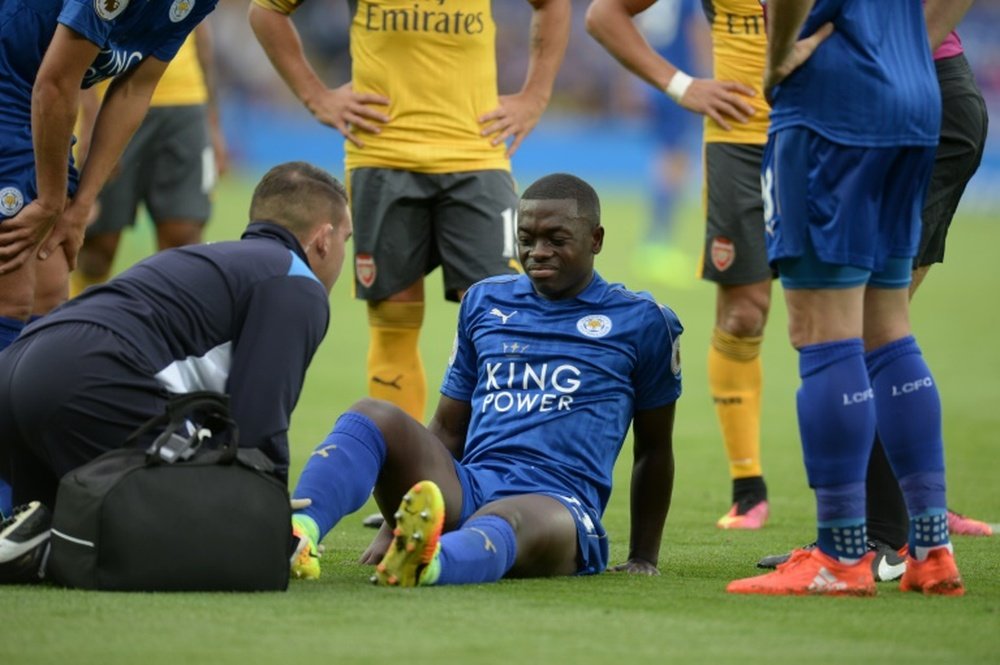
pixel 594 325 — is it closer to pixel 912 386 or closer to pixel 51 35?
pixel 912 386

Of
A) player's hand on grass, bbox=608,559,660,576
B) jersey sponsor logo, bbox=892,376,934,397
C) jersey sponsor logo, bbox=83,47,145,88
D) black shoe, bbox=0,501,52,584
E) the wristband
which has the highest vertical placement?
jersey sponsor logo, bbox=83,47,145,88

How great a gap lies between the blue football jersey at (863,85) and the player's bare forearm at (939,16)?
0.41 metres

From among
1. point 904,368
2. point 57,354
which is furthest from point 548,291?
point 57,354

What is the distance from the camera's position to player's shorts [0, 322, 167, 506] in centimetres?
451

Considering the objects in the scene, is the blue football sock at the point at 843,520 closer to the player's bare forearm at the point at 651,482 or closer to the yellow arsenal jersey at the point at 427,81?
the player's bare forearm at the point at 651,482

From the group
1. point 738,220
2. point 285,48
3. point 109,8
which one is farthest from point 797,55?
point 285,48

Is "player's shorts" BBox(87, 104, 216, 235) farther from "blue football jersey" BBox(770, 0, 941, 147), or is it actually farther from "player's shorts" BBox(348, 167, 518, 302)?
"blue football jersey" BBox(770, 0, 941, 147)

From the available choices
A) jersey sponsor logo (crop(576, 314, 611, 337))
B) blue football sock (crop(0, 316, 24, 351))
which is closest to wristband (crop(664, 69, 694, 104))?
jersey sponsor logo (crop(576, 314, 611, 337))

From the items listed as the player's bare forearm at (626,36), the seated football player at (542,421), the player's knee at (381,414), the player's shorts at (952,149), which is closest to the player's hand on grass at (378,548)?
the seated football player at (542,421)

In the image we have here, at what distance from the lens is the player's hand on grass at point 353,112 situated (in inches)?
282

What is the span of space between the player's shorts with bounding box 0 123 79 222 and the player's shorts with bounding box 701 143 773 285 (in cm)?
279

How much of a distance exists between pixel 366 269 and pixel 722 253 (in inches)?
57.9

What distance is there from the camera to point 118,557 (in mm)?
4250

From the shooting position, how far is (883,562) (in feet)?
16.9
